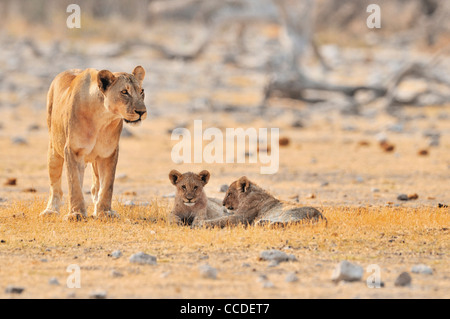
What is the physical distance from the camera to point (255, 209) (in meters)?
9.09

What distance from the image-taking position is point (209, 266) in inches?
259

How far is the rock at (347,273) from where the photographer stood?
631cm

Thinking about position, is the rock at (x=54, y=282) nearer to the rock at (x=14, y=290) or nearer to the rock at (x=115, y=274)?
the rock at (x=14, y=290)

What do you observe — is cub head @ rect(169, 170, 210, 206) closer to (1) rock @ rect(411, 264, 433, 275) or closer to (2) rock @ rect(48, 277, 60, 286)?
(2) rock @ rect(48, 277, 60, 286)

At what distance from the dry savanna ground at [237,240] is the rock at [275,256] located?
0.06m

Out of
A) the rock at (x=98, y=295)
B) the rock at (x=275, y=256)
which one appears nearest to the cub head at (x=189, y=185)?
the rock at (x=275, y=256)

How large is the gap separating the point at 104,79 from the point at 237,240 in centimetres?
222

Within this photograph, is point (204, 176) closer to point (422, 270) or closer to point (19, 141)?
point (422, 270)

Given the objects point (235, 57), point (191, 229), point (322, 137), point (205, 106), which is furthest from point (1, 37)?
point (191, 229)

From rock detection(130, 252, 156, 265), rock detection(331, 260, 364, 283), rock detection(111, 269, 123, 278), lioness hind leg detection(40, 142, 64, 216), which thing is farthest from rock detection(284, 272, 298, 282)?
lioness hind leg detection(40, 142, 64, 216)

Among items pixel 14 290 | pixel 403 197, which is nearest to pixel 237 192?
pixel 403 197

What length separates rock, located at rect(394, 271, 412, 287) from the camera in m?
6.25

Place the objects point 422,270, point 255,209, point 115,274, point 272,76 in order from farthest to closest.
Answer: point 272,76, point 255,209, point 422,270, point 115,274

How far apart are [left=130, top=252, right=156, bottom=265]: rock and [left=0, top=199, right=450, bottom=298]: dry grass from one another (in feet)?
0.27
